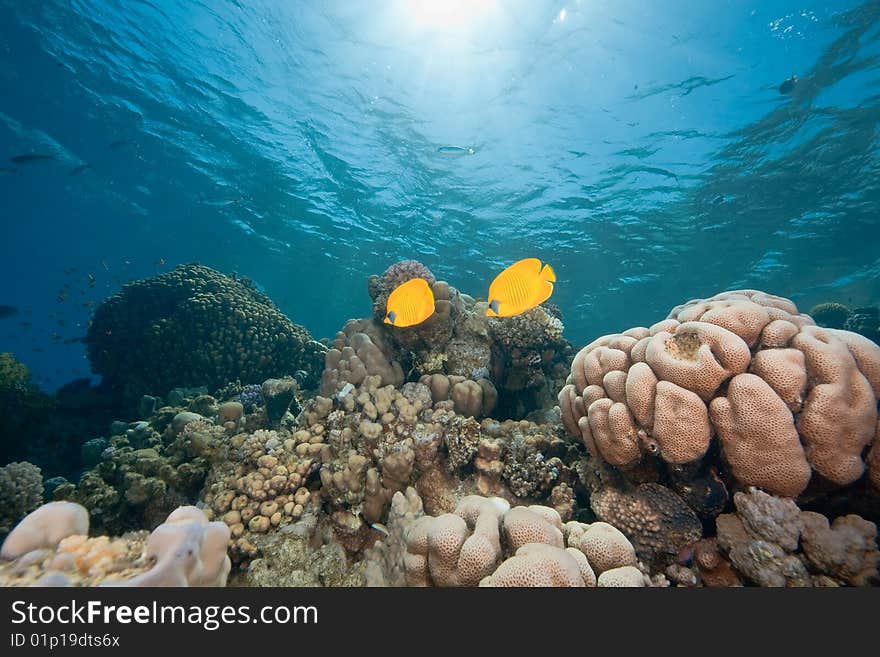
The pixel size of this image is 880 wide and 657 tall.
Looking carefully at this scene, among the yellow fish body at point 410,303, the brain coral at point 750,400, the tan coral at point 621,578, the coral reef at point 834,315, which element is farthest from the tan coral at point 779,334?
the coral reef at point 834,315

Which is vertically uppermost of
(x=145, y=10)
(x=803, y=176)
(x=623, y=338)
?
(x=145, y=10)

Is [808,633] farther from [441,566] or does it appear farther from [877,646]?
[441,566]

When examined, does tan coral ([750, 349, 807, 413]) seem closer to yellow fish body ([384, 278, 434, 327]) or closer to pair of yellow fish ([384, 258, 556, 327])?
pair of yellow fish ([384, 258, 556, 327])

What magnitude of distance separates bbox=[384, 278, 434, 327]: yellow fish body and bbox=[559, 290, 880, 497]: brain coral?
178 cm

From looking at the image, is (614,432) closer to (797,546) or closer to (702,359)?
(702,359)

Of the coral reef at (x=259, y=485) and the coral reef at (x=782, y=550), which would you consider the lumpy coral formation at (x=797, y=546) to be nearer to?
the coral reef at (x=782, y=550)

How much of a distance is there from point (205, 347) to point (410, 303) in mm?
7073

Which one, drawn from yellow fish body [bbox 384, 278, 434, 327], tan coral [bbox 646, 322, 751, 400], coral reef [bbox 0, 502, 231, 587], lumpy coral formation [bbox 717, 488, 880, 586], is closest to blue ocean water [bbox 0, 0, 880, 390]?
yellow fish body [bbox 384, 278, 434, 327]

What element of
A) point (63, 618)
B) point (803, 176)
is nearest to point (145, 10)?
point (63, 618)

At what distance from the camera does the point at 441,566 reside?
242 cm

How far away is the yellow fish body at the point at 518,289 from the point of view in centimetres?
293

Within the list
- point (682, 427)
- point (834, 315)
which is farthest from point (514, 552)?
point (834, 315)

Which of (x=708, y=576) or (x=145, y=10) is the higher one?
(x=145, y=10)

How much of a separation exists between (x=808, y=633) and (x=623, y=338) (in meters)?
2.34
